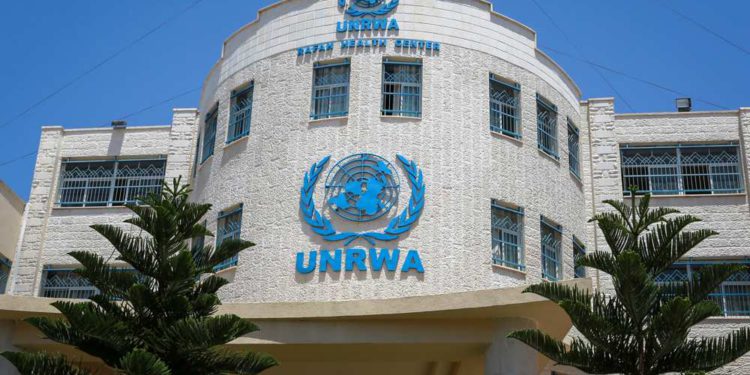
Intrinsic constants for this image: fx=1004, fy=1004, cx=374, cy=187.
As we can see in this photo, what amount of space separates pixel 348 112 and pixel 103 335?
7.13 metres

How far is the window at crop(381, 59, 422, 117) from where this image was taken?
18.9 meters

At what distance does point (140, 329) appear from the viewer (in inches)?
545

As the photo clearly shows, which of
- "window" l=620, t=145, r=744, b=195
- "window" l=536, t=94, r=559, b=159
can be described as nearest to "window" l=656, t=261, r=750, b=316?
"window" l=620, t=145, r=744, b=195

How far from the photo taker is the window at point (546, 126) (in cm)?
2008

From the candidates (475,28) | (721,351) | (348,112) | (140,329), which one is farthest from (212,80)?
(721,351)

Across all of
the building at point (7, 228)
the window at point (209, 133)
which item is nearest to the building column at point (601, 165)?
the window at point (209, 133)

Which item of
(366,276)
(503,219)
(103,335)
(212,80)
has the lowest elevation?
(103,335)

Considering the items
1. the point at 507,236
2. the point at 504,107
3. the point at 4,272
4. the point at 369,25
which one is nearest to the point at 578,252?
the point at 507,236

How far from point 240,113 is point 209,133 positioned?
119cm

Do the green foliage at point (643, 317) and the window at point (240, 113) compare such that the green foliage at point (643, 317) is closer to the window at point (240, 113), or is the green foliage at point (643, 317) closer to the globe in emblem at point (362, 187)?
the globe in emblem at point (362, 187)

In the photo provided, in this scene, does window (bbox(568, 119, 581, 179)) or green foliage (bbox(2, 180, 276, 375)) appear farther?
window (bbox(568, 119, 581, 179))

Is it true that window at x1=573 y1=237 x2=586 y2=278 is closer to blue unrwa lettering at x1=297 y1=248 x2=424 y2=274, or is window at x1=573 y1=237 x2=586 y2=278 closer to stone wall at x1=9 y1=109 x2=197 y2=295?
blue unrwa lettering at x1=297 y1=248 x2=424 y2=274

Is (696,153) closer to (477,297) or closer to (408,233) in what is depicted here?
(408,233)

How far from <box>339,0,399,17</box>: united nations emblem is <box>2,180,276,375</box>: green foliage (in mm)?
6739
